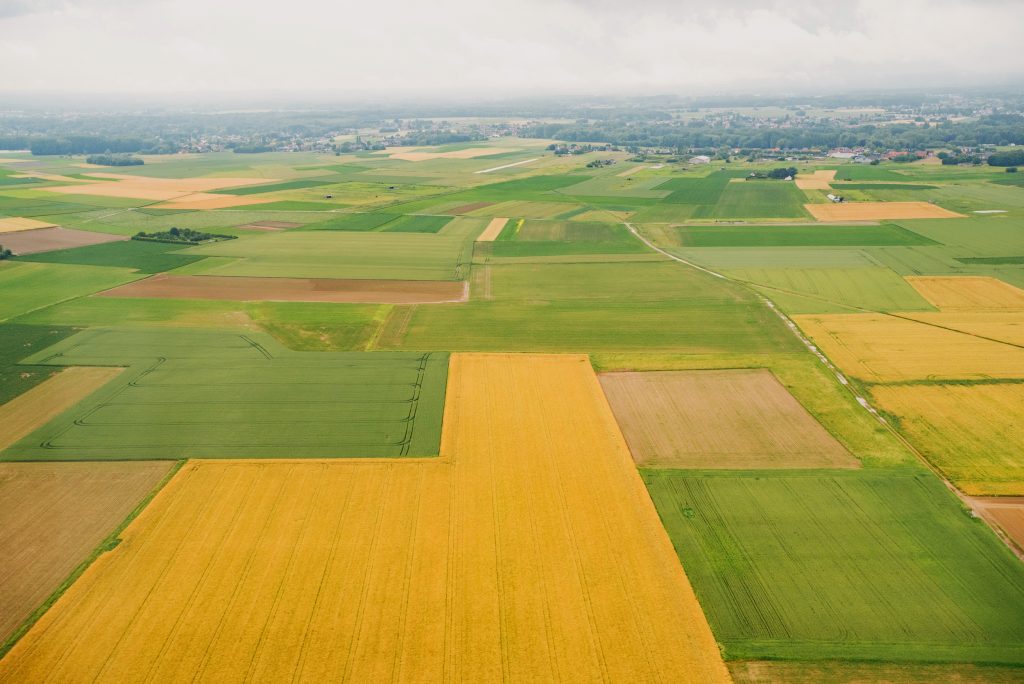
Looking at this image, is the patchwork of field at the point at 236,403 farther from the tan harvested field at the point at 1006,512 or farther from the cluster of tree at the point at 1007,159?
the cluster of tree at the point at 1007,159

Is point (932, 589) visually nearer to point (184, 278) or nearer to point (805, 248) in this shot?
point (805, 248)

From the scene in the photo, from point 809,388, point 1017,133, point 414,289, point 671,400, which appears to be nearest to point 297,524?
point 671,400

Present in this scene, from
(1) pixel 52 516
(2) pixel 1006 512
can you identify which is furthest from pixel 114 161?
(2) pixel 1006 512

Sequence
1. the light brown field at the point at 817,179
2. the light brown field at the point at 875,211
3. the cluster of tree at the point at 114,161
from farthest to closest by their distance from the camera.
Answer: the cluster of tree at the point at 114,161 < the light brown field at the point at 817,179 < the light brown field at the point at 875,211

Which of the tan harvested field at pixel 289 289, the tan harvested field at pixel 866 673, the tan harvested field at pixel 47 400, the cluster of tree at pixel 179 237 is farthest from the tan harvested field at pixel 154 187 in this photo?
the tan harvested field at pixel 866 673

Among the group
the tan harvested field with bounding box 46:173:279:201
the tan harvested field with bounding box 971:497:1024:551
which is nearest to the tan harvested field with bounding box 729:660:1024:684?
the tan harvested field with bounding box 971:497:1024:551

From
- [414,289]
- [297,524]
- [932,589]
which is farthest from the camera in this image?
[414,289]
